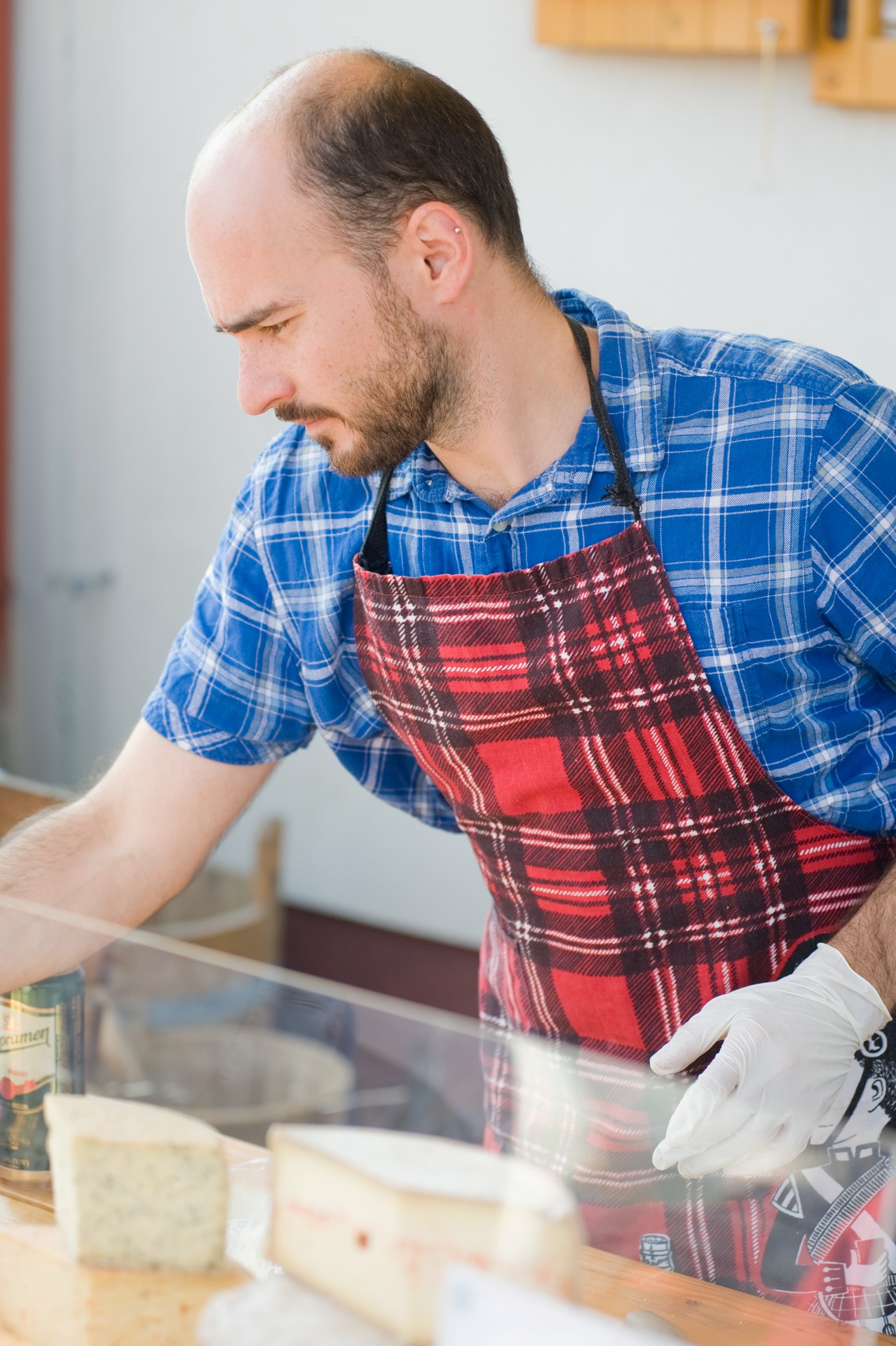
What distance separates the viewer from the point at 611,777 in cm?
120

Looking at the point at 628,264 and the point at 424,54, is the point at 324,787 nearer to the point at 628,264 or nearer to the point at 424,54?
the point at 628,264

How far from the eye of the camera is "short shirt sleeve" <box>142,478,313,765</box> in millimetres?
1331

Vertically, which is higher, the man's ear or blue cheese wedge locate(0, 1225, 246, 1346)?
the man's ear

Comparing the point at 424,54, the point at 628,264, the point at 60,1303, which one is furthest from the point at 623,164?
the point at 60,1303

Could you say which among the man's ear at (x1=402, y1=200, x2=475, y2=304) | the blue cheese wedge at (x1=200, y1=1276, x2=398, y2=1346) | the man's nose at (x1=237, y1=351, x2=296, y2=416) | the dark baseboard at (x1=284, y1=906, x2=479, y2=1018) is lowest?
the dark baseboard at (x1=284, y1=906, x2=479, y2=1018)

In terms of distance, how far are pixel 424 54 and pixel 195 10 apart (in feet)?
2.04

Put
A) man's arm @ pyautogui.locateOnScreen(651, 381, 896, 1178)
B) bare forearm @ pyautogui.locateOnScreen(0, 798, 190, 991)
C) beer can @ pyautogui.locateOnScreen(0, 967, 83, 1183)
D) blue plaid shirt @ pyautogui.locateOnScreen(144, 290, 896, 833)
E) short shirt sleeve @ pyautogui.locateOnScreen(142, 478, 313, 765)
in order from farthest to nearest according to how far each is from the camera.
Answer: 1. short shirt sleeve @ pyautogui.locateOnScreen(142, 478, 313, 765)
2. bare forearm @ pyautogui.locateOnScreen(0, 798, 190, 991)
3. blue plaid shirt @ pyautogui.locateOnScreen(144, 290, 896, 833)
4. man's arm @ pyautogui.locateOnScreen(651, 381, 896, 1178)
5. beer can @ pyautogui.locateOnScreen(0, 967, 83, 1183)

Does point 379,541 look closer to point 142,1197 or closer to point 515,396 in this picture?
point 515,396

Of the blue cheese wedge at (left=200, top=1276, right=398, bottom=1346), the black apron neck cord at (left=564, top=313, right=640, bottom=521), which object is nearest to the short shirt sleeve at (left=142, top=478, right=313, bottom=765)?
the black apron neck cord at (left=564, top=313, right=640, bottom=521)

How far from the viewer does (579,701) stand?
1.18 meters

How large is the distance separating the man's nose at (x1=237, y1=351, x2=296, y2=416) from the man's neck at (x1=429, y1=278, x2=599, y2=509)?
0.48ft

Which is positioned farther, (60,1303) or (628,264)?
(628,264)

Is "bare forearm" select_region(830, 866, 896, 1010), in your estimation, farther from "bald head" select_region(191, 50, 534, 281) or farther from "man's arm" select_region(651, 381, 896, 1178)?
"bald head" select_region(191, 50, 534, 281)

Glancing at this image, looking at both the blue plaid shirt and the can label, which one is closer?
the can label
